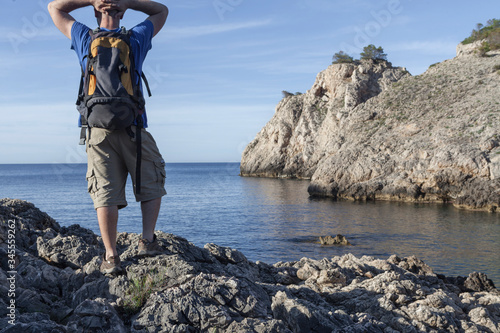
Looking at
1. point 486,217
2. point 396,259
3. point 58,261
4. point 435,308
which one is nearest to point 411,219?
point 486,217

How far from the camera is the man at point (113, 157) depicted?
4.18m

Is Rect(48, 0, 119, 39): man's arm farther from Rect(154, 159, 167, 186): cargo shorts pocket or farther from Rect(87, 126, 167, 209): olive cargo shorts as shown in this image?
Rect(154, 159, 167, 186): cargo shorts pocket

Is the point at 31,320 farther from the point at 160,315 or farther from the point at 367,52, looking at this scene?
the point at 367,52

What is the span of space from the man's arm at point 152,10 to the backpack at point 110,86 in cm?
44

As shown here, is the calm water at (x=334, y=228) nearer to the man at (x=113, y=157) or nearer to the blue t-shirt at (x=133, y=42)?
the man at (x=113, y=157)

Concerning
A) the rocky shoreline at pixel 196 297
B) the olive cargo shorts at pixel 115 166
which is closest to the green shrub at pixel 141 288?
the rocky shoreline at pixel 196 297

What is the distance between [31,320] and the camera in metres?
3.21

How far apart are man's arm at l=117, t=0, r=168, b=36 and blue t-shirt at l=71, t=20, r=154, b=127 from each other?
0.62 ft

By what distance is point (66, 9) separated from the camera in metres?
4.45

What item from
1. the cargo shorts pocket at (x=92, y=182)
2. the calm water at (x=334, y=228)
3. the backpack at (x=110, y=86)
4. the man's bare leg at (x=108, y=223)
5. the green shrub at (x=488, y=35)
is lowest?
the calm water at (x=334, y=228)

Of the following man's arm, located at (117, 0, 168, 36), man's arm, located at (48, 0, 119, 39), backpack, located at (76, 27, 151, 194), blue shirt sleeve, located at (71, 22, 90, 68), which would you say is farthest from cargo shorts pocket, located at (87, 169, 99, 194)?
man's arm, located at (117, 0, 168, 36)

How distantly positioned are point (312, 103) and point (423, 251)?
6254 cm

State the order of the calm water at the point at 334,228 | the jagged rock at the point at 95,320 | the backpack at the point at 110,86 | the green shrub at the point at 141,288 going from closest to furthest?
the jagged rock at the point at 95,320 → the green shrub at the point at 141,288 → the backpack at the point at 110,86 → the calm water at the point at 334,228

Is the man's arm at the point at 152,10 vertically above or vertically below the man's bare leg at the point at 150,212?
above
